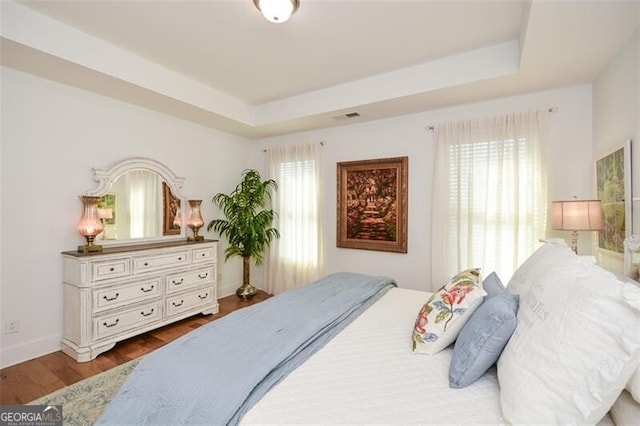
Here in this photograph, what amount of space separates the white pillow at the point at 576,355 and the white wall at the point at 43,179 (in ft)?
11.3

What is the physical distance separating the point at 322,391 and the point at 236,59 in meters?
2.69

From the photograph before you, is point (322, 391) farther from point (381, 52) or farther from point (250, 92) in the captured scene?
point (250, 92)

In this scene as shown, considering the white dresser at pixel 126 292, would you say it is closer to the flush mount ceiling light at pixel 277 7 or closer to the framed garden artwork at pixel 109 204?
the framed garden artwork at pixel 109 204

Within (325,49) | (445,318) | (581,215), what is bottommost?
(445,318)

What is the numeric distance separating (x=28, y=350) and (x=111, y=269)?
890 millimetres

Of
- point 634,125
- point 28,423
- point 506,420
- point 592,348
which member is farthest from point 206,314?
point 634,125

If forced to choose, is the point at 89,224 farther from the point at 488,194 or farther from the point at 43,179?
the point at 488,194

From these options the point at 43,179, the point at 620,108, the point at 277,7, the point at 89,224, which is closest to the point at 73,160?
the point at 43,179

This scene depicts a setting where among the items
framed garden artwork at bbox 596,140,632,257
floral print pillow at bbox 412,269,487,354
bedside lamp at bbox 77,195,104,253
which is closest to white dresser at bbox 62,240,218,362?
bedside lamp at bbox 77,195,104,253

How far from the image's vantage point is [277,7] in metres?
1.77

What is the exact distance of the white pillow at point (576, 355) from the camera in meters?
0.79

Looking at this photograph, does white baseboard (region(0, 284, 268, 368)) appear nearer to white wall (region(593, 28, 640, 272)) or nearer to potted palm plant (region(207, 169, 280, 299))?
potted palm plant (region(207, 169, 280, 299))

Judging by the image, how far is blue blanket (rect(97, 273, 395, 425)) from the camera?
1.03 m

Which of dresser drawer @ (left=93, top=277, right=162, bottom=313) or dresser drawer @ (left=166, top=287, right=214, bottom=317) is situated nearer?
dresser drawer @ (left=93, top=277, right=162, bottom=313)
